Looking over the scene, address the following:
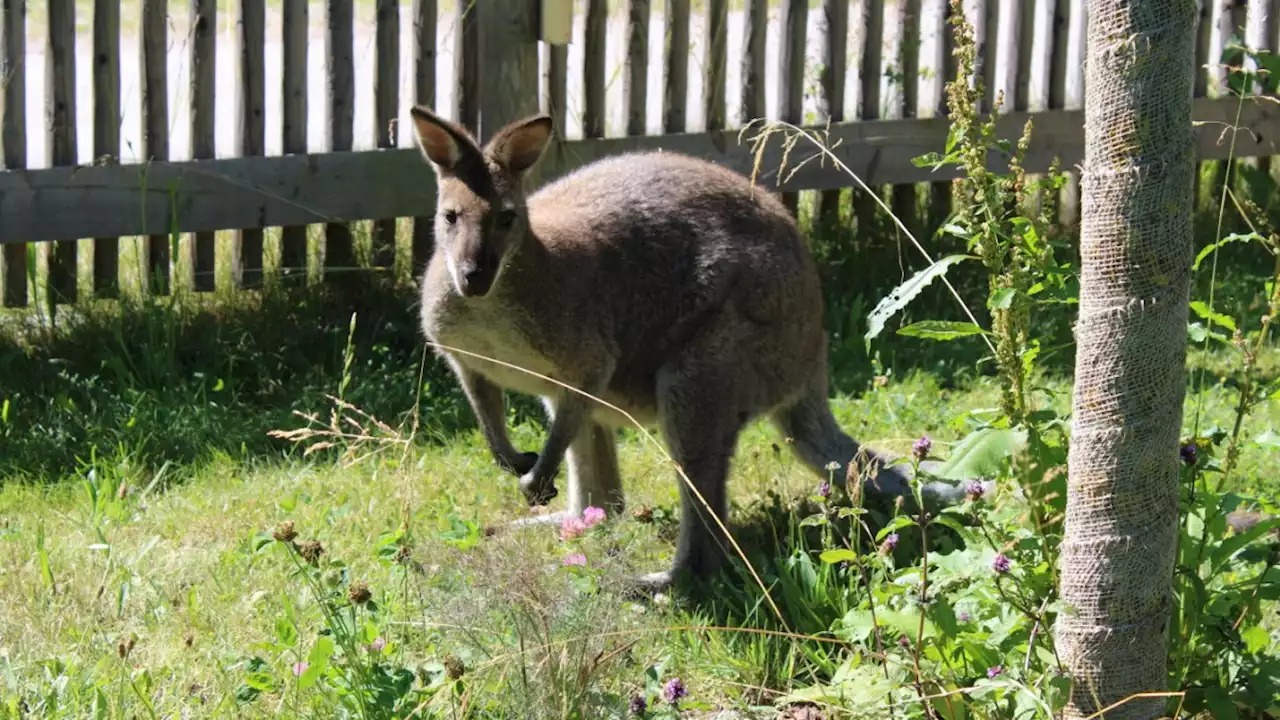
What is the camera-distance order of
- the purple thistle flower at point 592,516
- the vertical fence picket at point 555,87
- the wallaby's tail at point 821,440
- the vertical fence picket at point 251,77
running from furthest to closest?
1. the vertical fence picket at point 555,87
2. the vertical fence picket at point 251,77
3. the wallaby's tail at point 821,440
4. the purple thistle flower at point 592,516

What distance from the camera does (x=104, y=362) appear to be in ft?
18.9

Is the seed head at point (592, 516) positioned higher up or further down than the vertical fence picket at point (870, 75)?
further down

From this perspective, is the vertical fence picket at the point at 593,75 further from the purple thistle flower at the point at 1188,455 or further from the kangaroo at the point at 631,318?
the purple thistle flower at the point at 1188,455

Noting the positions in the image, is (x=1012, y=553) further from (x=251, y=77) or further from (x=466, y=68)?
(x=251, y=77)

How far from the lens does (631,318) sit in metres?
4.87

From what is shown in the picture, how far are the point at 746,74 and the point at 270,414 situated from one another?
2842 mm

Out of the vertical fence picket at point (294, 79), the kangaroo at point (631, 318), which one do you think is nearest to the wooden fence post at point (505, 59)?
the vertical fence picket at point (294, 79)

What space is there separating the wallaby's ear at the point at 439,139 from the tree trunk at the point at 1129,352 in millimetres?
2236

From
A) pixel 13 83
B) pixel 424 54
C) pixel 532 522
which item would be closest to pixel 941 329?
pixel 532 522

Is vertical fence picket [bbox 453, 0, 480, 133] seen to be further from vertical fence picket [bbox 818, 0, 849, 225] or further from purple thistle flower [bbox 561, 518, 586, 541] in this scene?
purple thistle flower [bbox 561, 518, 586, 541]

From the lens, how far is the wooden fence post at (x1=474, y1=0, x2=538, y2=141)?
252 inches

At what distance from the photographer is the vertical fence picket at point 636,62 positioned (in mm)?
6891

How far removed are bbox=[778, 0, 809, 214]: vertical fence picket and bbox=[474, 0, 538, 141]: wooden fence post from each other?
132 cm

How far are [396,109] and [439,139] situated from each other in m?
2.09
